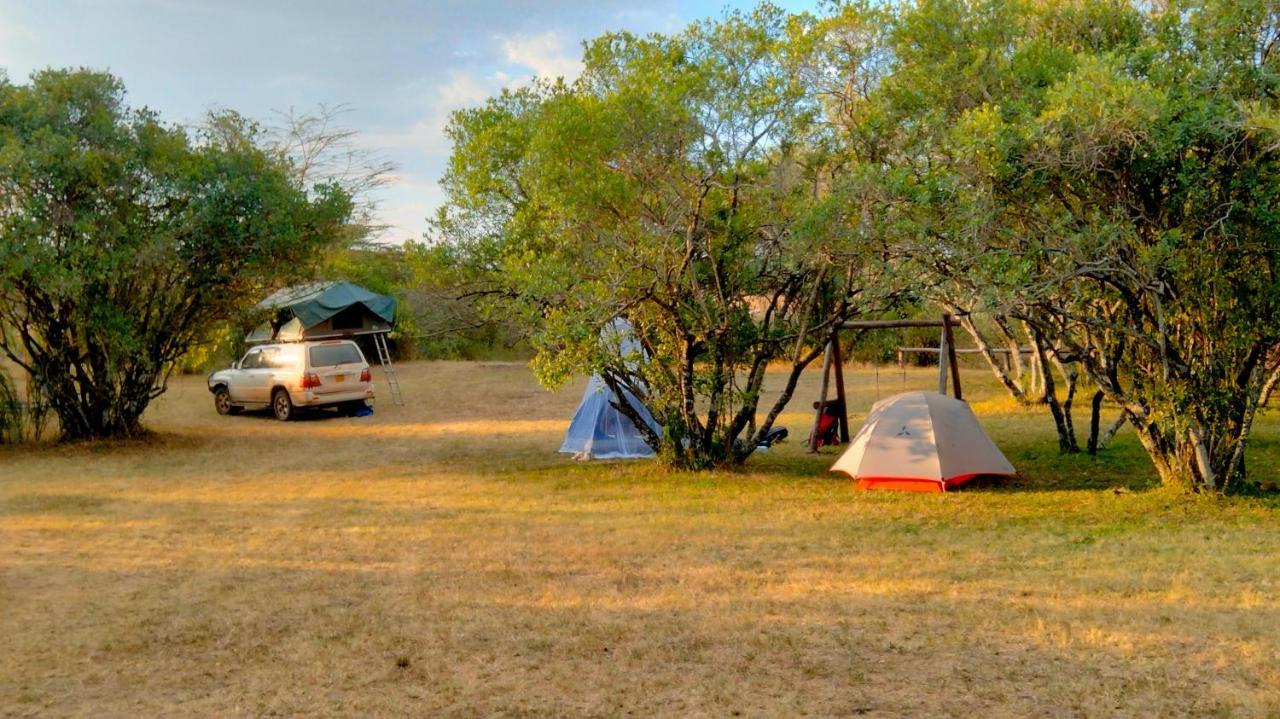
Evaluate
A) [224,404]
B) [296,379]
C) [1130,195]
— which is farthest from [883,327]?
[224,404]

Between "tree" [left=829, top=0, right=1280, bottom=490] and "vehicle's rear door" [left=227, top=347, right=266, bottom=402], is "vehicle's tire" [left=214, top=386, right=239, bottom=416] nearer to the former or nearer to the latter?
"vehicle's rear door" [left=227, top=347, right=266, bottom=402]

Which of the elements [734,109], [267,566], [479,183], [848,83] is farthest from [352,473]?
[848,83]

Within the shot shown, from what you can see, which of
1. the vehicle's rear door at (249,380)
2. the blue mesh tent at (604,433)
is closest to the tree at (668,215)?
the blue mesh tent at (604,433)

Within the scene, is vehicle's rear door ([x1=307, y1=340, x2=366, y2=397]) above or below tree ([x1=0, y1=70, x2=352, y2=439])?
below

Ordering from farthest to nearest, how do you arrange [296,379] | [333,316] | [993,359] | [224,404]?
1. [333,316]
2. [224,404]
3. [296,379]
4. [993,359]

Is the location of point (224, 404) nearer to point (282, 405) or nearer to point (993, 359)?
point (282, 405)

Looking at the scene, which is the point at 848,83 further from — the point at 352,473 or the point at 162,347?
the point at 162,347

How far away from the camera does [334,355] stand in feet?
65.6

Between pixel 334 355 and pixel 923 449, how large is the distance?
42.8 feet

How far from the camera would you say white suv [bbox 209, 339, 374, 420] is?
63.8 feet

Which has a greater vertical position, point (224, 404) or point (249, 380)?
point (249, 380)

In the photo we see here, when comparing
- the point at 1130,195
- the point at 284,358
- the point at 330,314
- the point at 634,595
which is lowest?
the point at 634,595

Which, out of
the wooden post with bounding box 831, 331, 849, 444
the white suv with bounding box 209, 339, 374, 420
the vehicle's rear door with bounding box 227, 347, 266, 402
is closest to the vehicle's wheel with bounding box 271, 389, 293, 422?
the white suv with bounding box 209, 339, 374, 420

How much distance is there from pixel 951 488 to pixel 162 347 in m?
11.9
